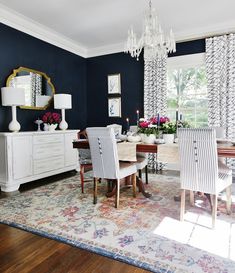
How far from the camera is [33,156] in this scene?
3.98m

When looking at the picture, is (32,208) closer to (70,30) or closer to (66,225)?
(66,225)

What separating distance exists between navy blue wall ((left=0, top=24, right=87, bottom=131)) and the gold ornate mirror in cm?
10

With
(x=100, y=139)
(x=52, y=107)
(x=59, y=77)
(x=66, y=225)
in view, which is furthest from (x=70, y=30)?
(x=66, y=225)

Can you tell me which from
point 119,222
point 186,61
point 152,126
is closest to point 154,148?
point 152,126

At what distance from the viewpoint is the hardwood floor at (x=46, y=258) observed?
172cm

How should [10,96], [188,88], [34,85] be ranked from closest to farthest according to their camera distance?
[10,96] < [34,85] < [188,88]

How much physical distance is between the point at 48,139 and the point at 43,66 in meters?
1.59

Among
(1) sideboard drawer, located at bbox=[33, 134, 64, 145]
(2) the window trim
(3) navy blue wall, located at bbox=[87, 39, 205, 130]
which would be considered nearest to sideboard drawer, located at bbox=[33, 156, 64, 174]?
(1) sideboard drawer, located at bbox=[33, 134, 64, 145]

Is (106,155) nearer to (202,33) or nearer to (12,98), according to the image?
(12,98)

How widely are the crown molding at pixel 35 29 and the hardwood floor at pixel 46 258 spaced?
3428mm

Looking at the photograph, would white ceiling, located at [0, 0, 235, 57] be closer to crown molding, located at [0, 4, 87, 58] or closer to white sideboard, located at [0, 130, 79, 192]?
crown molding, located at [0, 4, 87, 58]

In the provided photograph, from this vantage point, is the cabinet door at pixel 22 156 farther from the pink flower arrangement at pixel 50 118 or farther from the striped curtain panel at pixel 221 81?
the striped curtain panel at pixel 221 81

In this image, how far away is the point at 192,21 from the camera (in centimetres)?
428

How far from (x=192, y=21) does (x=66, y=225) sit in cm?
402
